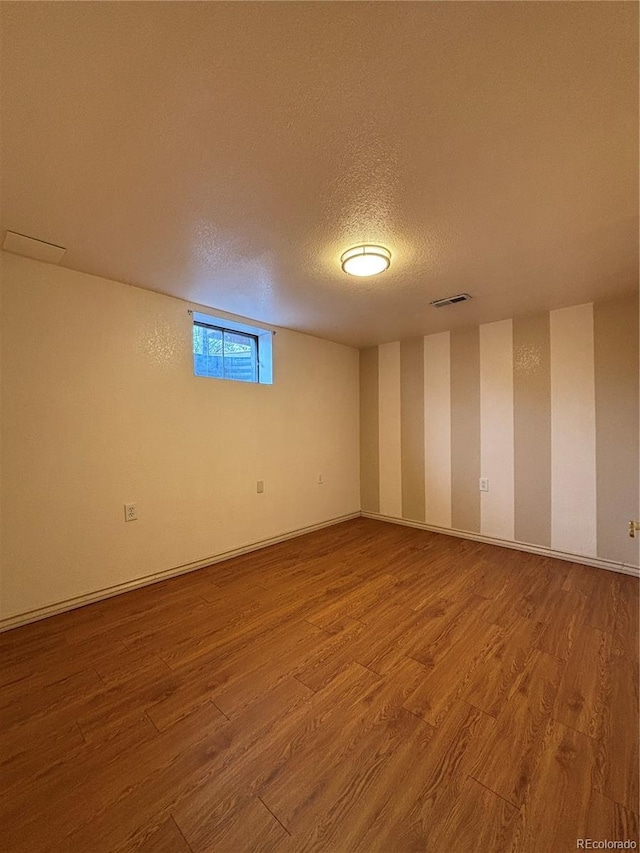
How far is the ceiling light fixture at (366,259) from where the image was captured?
1.95 metres

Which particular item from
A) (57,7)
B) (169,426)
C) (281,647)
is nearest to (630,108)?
(57,7)

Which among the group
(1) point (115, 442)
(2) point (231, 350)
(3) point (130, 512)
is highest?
(2) point (231, 350)

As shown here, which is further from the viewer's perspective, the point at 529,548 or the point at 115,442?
the point at 529,548

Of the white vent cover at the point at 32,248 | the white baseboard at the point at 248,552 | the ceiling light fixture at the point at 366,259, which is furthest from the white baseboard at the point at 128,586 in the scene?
the ceiling light fixture at the point at 366,259

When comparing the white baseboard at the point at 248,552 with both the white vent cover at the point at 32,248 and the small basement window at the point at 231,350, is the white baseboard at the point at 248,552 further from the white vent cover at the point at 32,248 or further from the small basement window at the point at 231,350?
the white vent cover at the point at 32,248

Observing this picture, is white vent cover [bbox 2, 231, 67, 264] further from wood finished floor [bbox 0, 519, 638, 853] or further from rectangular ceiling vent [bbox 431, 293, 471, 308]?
rectangular ceiling vent [bbox 431, 293, 471, 308]

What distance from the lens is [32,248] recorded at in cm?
196

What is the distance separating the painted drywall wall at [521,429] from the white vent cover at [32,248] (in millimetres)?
3392

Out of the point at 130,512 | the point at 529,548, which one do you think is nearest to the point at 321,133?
the point at 130,512

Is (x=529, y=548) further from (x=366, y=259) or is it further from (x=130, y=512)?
(x=130, y=512)

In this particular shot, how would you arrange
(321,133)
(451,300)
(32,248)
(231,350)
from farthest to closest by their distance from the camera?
(231,350) < (451,300) < (32,248) < (321,133)

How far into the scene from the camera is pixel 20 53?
0.94 metres

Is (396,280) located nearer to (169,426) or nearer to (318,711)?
(169,426)

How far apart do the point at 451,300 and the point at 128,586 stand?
11.4 ft
